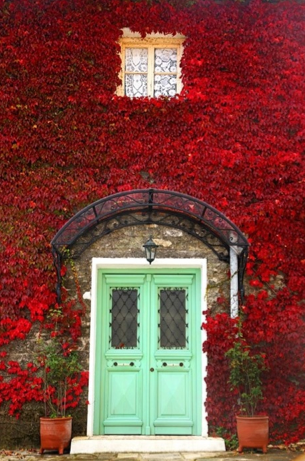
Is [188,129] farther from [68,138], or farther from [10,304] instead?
[10,304]

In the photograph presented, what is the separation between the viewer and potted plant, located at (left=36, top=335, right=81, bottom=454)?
259 inches

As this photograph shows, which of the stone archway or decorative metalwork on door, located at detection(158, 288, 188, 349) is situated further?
decorative metalwork on door, located at detection(158, 288, 188, 349)

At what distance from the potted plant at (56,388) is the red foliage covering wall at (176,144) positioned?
199 mm

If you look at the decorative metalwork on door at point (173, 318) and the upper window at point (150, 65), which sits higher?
the upper window at point (150, 65)

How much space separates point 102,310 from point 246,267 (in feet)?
6.76

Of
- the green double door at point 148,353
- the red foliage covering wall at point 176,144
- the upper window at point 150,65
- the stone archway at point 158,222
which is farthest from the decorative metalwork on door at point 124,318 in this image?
the upper window at point 150,65

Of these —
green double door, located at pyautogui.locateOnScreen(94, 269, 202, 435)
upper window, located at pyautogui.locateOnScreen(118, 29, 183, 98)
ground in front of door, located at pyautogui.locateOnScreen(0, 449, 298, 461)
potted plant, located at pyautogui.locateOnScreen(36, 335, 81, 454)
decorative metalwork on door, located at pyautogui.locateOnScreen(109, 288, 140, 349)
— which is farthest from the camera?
upper window, located at pyautogui.locateOnScreen(118, 29, 183, 98)

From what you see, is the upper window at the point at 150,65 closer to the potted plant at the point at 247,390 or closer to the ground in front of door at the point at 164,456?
the potted plant at the point at 247,390

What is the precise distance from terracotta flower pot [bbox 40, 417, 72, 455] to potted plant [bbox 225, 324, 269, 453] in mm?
2112

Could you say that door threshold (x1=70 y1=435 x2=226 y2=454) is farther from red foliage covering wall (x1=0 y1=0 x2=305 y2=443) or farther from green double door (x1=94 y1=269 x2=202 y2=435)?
green double door (x1=94 y1=269 x2=202 y2=435)

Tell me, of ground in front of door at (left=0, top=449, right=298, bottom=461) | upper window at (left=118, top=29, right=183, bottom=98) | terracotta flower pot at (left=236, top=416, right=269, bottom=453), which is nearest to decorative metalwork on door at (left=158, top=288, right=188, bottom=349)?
terracotta flower pot at (left=236, top=416, right=269, bottom=453)

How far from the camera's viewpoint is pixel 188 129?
26.5ft

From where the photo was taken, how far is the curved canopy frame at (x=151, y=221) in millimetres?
7375

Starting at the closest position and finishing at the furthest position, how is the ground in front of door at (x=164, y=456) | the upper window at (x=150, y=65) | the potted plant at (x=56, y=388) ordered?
the ground in front of door at (x=164, y=456) → the potted plant at (x=56, y=388) → the upper window at (x=150, y=65)
